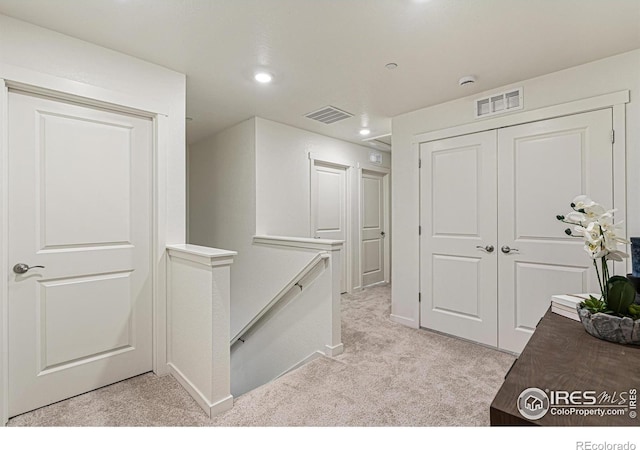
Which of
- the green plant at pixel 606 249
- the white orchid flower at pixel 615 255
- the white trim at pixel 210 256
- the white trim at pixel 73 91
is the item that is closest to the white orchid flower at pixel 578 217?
the green plant at pixel 606 249

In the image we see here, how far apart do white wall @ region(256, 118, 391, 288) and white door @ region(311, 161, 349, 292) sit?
0.12 meters

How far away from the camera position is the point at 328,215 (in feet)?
14.8

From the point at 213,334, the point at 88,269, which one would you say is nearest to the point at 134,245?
the point at 88,269

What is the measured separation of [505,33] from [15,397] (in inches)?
146

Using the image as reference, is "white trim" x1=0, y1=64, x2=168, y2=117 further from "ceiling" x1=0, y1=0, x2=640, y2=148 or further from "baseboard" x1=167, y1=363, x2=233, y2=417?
"baseboard" x1=167, y1=363, x2=233, y2=417

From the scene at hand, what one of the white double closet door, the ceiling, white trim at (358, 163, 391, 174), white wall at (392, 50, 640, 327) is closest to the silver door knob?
the ceiling

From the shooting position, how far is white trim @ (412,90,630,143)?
2.20 metres

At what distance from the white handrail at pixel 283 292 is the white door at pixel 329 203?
4.33ft

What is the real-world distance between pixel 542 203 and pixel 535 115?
71 cm

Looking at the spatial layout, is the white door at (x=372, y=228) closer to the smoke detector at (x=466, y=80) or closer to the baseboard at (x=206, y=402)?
the smoke detector at (x=466, y=80)

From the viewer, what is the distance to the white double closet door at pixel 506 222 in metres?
2.35

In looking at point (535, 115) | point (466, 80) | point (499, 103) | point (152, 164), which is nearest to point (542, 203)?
point (535, 115)

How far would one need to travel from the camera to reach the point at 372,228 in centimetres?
525

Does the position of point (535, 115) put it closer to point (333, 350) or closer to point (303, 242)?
point (303, 242)
